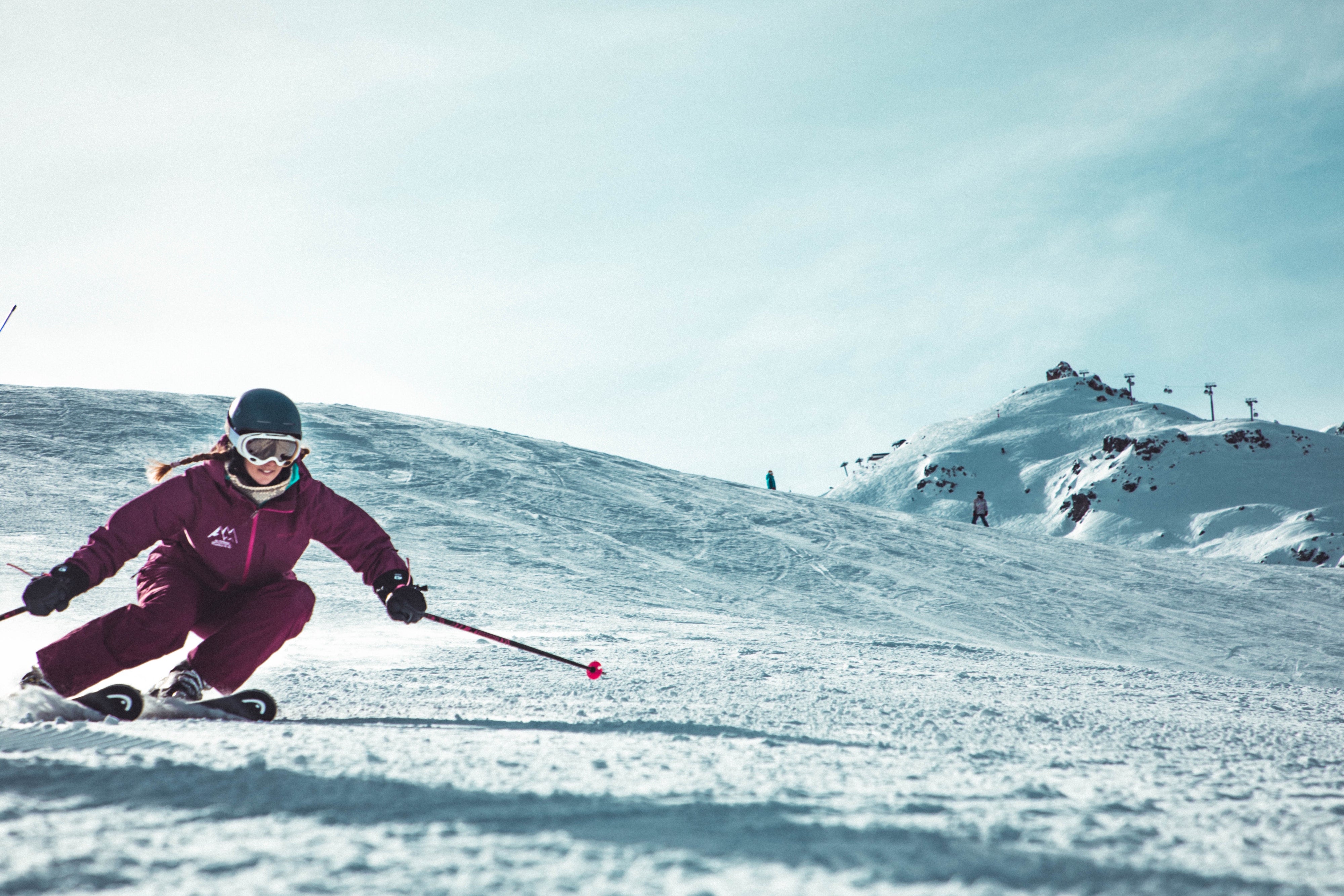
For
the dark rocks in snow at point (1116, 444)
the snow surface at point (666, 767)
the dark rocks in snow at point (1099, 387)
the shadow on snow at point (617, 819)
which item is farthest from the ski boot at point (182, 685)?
the dark rocks in snow at point (1099, 387)

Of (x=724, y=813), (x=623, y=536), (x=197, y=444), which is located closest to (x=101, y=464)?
(x=197, y=444)

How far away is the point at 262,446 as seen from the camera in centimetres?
284

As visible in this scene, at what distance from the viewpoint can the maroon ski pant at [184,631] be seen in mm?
2529

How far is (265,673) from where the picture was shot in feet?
11.6

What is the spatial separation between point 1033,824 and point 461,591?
6.19 metres

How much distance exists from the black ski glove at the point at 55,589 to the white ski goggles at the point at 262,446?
1.96ft

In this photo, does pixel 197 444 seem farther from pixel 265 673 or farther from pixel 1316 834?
pixel 1316 834

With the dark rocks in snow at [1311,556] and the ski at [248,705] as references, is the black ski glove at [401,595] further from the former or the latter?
the dark rocks in snow at [1311,556]

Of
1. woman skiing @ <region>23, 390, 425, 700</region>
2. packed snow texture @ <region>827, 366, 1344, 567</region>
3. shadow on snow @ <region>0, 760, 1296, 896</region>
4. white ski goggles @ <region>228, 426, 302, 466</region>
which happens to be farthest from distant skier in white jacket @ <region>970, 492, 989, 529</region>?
packed snow texture @ <region>827, 366, 1344, 567</region>

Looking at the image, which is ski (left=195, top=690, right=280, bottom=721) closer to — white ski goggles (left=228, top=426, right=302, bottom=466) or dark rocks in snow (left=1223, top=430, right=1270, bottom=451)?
white ski goggles (left=228, top=426, right=302, bottom=466)

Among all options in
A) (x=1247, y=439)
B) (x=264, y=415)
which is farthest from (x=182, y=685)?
(x=1247, y=439)

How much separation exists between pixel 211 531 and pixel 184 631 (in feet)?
1.09

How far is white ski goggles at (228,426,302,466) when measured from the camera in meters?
2.82

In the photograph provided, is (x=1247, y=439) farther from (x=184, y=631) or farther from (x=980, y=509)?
(x=184, y=631)
